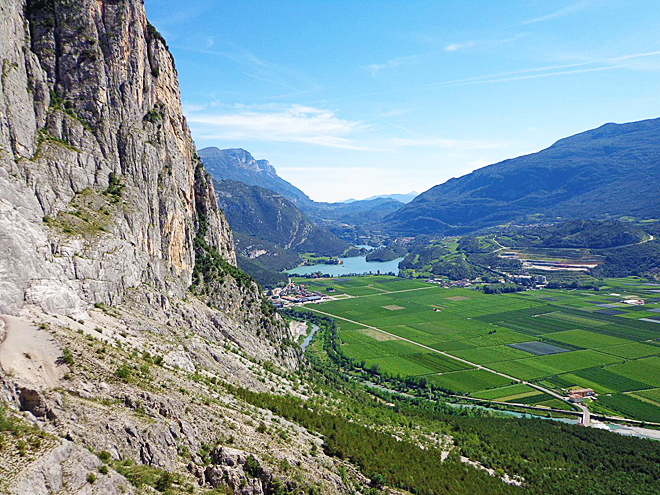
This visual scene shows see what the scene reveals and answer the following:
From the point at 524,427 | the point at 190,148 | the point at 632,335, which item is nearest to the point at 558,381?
the point at 524,427

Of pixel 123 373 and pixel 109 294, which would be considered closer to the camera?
pixel 123 373

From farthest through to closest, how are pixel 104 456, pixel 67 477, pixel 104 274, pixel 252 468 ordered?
pixel 104 274 < pixel 252 468 < pixel 104 456 < pixel 67 477

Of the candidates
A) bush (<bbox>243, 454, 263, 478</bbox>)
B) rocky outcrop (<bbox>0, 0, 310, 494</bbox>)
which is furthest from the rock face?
bush (<bbox>243, 454, 263, 478</bbox>)

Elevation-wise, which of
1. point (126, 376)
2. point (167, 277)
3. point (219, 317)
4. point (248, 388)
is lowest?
point (248, 388)

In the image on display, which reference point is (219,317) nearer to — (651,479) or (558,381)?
(651,479)

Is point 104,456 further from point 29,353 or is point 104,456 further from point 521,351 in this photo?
point 521,351

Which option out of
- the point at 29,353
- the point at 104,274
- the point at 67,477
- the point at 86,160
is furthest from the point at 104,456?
the point at 86,160

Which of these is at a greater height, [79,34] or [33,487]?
[79,34]
